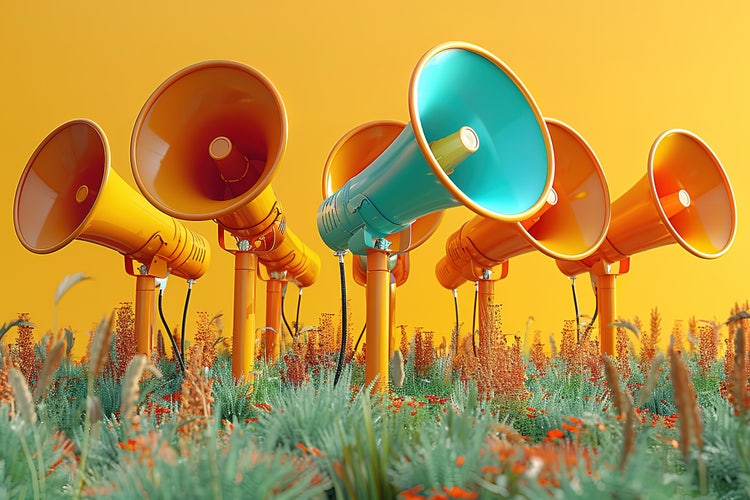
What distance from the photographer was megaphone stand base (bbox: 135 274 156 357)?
3.40 meters

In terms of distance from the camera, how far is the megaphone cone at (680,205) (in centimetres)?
324

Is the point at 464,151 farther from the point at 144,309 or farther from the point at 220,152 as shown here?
the point at 144,309

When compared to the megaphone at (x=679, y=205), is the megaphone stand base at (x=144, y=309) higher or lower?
lower

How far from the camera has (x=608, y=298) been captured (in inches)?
142

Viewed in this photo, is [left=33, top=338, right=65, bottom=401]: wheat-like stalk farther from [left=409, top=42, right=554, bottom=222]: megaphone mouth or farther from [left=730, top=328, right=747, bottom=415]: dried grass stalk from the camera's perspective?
[left=730, top=328, right=747, bottom=415]: dried grass stalk

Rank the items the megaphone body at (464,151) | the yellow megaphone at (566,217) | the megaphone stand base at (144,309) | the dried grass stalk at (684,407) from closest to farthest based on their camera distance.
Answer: the dried grass stalk at (684,407) → the megaphone body at (464,151) → the yellow megaphone at (566,217) → the megaphone stand base at (144,309)

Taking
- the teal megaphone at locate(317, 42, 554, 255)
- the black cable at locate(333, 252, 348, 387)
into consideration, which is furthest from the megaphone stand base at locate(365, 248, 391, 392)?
the teal megaphone at locate(317, 42, 554, 255)

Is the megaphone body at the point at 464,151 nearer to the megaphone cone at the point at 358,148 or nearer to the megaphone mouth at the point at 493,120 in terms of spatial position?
the megaphone mouth at the point at 493,120

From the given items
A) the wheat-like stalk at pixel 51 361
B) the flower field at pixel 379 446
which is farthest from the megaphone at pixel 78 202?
the wheat-like stalk at pixel 51 361

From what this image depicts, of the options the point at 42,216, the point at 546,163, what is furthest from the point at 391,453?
the point at 42,216

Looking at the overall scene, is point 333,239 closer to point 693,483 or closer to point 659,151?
point 693,483

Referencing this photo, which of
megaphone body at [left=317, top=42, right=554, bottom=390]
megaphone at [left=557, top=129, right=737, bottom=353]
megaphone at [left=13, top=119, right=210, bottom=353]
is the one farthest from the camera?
megaphone at [left=557, top=129, right=737, bottom=353]

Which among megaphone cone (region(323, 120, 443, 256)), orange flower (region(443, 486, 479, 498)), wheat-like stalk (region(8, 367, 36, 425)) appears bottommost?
orange flower (region(443, 486, 479, 498))

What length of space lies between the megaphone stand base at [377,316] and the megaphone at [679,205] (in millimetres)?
1427
